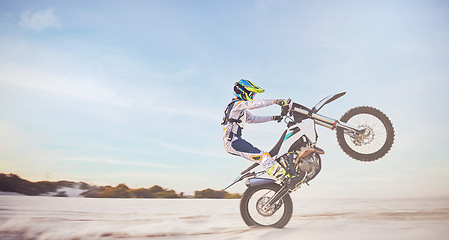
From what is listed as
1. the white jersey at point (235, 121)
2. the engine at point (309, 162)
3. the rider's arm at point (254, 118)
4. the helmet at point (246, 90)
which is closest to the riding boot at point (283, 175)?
the engine at point (309, 162)

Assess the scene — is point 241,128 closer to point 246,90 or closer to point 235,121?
point 235,121

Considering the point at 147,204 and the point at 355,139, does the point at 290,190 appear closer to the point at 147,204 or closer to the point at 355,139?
the point at 355,139

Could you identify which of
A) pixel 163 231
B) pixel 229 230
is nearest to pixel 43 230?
pixel 163 231

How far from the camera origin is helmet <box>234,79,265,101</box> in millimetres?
6266

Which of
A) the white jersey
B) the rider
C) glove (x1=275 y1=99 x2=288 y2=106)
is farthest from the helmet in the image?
glove (x1=275 y1=99 x2=288 y2=106)

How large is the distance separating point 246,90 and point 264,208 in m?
2.17

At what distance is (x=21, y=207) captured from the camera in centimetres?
765

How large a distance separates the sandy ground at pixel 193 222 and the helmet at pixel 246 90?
2.37 m

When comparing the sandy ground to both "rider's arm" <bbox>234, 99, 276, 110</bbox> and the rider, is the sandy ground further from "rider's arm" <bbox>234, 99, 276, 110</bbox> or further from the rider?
"rider's arm" <bbox>234, 99, 276, 110</bbox>

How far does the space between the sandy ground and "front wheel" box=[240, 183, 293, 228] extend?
0.61 feet

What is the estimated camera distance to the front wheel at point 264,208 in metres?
5.94

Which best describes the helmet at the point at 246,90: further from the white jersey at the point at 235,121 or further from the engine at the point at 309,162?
the engine at the point at 309,162

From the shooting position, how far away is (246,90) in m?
6.29

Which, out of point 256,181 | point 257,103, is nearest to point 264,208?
point 256,181
